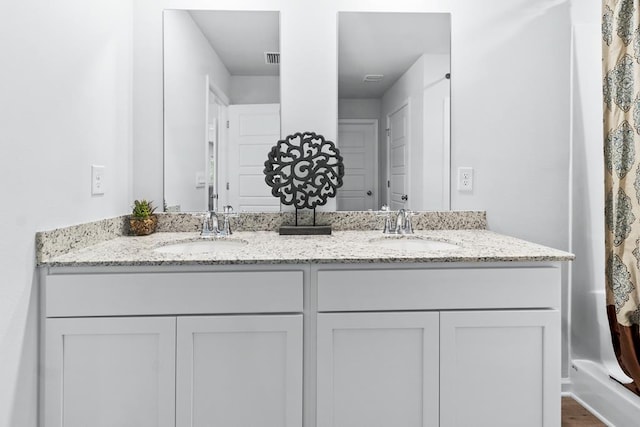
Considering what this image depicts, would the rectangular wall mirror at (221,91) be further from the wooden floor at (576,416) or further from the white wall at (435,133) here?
the wooden floor at (576,416)

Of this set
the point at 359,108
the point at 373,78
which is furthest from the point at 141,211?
the point at 373,78

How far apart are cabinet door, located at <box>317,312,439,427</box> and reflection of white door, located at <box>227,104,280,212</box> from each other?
32.0 inches

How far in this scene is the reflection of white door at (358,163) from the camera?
206 cm

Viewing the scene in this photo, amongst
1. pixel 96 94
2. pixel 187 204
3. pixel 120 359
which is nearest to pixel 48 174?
pixel 96 94

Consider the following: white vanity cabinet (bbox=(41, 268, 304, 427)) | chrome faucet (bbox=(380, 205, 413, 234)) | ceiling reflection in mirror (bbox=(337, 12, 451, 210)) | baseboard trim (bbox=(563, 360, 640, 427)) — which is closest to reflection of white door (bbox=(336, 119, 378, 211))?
ceiling reflection in mirror (bbox=(337, 12, 451, 210))

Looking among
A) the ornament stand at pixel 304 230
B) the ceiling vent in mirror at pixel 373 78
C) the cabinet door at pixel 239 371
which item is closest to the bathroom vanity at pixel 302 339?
the cabinet door at pixel 239 371

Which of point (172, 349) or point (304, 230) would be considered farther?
point (304, 230)

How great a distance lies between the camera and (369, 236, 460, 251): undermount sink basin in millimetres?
1854

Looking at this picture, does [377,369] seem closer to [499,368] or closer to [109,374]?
[499,368]

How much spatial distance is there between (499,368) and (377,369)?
388 millimetres

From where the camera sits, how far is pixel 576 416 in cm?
194

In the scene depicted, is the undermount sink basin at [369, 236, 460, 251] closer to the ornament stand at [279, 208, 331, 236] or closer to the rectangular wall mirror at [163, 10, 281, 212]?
the ornament stand at [279, 208, 331, 236]

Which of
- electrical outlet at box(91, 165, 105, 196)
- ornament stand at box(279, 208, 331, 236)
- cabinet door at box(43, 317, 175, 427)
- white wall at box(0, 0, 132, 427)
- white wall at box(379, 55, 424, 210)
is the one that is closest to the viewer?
white wall at box(0, 0, 132, 427)

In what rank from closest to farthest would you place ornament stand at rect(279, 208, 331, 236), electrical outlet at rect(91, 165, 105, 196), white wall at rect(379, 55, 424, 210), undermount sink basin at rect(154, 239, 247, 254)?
1. electrical outlet at rect(91, 165, 105, 196)
2. undermount sink basin at rect(154, 239, 247, 254)
3. ornament stand at rect(279, 208, 331, 236)
4. white wall at rect(379, 55, 424, 210)
